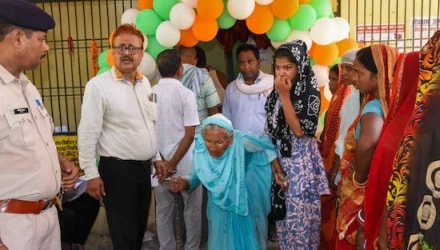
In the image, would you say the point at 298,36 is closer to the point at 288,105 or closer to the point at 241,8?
the point at 241,8

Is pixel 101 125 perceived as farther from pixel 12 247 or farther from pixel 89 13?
pixel 89 13

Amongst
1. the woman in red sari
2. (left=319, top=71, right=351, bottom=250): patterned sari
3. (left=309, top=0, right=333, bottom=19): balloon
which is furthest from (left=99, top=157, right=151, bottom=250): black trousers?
(left=309, top=0, right=333, bottom=19): balloon

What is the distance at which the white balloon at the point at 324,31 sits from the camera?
4074mm

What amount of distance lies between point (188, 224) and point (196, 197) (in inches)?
8.7

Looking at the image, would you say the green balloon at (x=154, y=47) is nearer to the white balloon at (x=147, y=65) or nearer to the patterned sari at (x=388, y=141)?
the white balloon at (x=147, y=65)

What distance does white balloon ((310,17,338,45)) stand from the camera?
4074mm

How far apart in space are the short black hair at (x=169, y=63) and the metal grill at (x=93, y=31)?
2.05 metres

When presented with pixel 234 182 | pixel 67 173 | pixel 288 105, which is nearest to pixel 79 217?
pixel 67 173

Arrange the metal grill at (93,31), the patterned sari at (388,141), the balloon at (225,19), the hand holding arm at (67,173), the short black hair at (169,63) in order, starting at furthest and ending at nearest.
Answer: the metal grill at (93,31) → the balloon at (225,19) → the short black hair at (169,63) → the hand holding arm at (67,173) → the patterned sari at (388,141)

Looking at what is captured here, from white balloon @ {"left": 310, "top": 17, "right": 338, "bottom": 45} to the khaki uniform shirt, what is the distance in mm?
2684

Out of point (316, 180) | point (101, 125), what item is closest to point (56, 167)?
point (101, 125)

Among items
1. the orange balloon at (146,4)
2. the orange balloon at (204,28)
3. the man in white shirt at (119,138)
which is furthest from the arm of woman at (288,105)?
the orange balloon at (146,4)

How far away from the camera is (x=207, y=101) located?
4.18m

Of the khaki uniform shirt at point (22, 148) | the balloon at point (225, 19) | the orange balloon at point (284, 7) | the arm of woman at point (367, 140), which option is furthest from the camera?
the balloon at point (225, 19)
